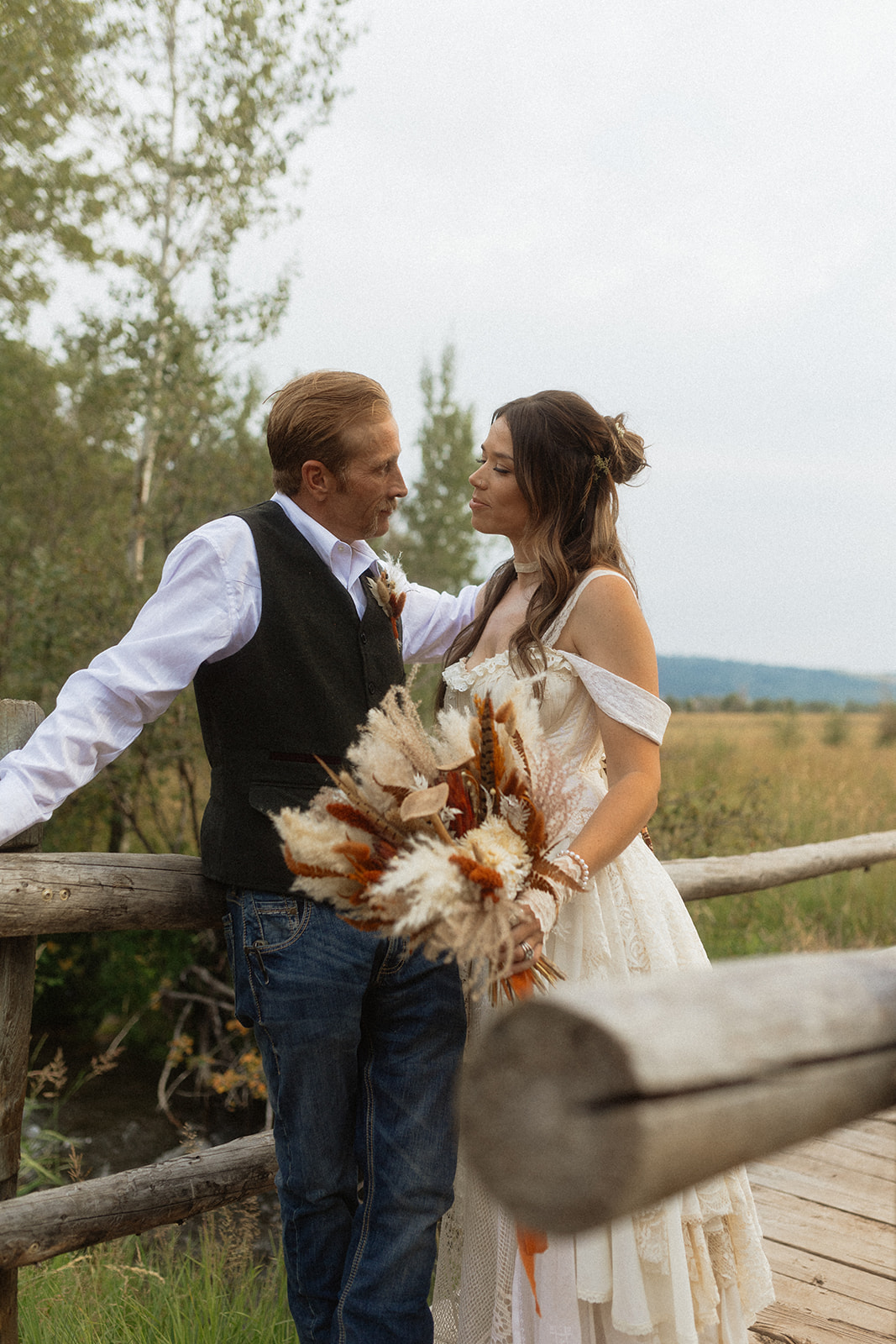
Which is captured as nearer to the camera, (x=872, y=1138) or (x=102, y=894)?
→ (x=102, y=894)

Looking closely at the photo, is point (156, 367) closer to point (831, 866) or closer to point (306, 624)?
point (831, 866)

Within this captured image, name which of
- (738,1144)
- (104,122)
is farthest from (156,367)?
(738,1144)

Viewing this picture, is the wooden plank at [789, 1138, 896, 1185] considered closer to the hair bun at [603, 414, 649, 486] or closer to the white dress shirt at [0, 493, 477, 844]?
the hair bun at [603, 414, 649, 486]

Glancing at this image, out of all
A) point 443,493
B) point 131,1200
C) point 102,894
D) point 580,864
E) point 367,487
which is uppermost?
point 443,493

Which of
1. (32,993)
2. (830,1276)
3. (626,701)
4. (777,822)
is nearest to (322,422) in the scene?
(626,701)

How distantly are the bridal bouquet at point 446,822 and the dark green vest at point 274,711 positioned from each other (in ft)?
1.10

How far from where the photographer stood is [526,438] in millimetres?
2500

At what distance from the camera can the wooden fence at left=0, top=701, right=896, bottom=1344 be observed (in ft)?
7.42

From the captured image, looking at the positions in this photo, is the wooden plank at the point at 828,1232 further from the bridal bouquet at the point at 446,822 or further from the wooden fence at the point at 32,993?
the bridal bouquet at the point at 446,822

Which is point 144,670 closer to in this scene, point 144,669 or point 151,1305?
point 144,669

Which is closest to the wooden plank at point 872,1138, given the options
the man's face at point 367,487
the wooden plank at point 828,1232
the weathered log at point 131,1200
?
the wooden plank at point 828,1232

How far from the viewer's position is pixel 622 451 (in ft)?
8.40

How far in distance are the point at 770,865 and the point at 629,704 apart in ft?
9.05

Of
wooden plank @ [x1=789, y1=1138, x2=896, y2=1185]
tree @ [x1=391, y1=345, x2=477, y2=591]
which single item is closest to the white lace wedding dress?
wooden plank @ [x1=789, y1=1138, x2=896, y2=1185]
